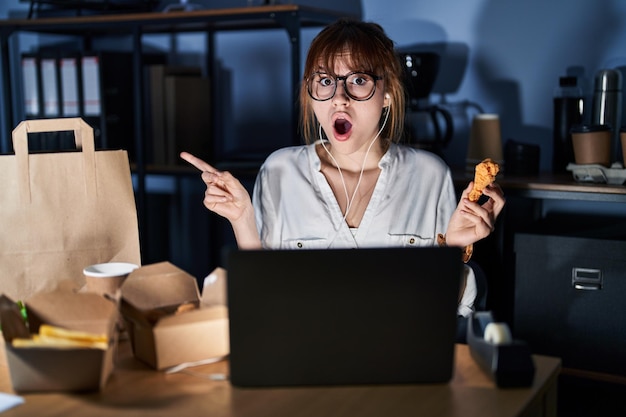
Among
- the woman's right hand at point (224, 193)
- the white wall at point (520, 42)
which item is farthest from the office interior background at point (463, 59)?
the woman's right hand at point (224, 193)

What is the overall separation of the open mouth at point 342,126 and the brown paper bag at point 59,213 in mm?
548

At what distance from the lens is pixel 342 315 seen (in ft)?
3.65

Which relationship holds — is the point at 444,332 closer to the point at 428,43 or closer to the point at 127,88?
the point at 428,43

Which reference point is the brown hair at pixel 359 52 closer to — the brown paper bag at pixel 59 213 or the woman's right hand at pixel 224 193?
the woman's right hand at pixel 224 193

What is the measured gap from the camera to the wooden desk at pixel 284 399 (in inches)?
42.9

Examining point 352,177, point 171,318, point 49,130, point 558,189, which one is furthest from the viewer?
point 558,189

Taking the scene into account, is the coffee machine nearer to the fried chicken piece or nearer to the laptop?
the fried chicken piece

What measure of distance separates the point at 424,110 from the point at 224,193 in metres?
1.31

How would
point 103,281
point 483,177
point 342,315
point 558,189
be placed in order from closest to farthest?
point 342,315
point 103,281
point 483,177
point 558,189

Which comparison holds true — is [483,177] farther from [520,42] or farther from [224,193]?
[520,42]

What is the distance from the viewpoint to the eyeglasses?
6.13 feet

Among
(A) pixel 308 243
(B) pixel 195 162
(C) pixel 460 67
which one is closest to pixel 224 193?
(B) pixel 195 162

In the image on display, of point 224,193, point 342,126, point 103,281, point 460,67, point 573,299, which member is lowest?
point 573,299

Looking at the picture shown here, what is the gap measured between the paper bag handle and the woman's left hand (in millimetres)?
748
